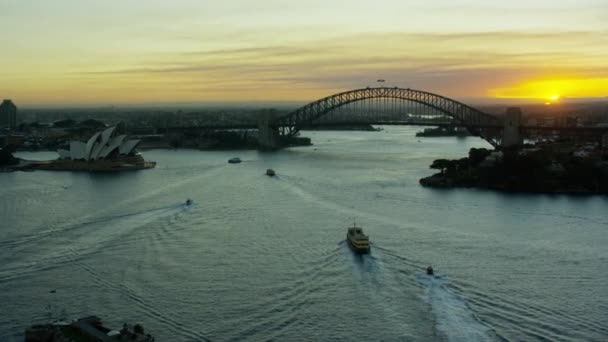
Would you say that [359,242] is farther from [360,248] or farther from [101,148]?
[101,148]

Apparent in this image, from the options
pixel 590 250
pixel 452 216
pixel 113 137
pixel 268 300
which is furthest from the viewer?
pixel 113 137

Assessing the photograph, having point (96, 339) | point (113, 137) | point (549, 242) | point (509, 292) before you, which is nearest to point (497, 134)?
point (113, 137)

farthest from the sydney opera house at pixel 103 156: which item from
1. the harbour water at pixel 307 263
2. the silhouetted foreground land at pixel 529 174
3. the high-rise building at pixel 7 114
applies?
the high-rise building at pixel 7 114

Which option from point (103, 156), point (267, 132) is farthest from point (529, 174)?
point (267, 132)

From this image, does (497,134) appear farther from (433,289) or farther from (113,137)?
(433,289)

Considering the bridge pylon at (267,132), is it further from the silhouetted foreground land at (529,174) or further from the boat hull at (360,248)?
the boat hull at (360,248)
